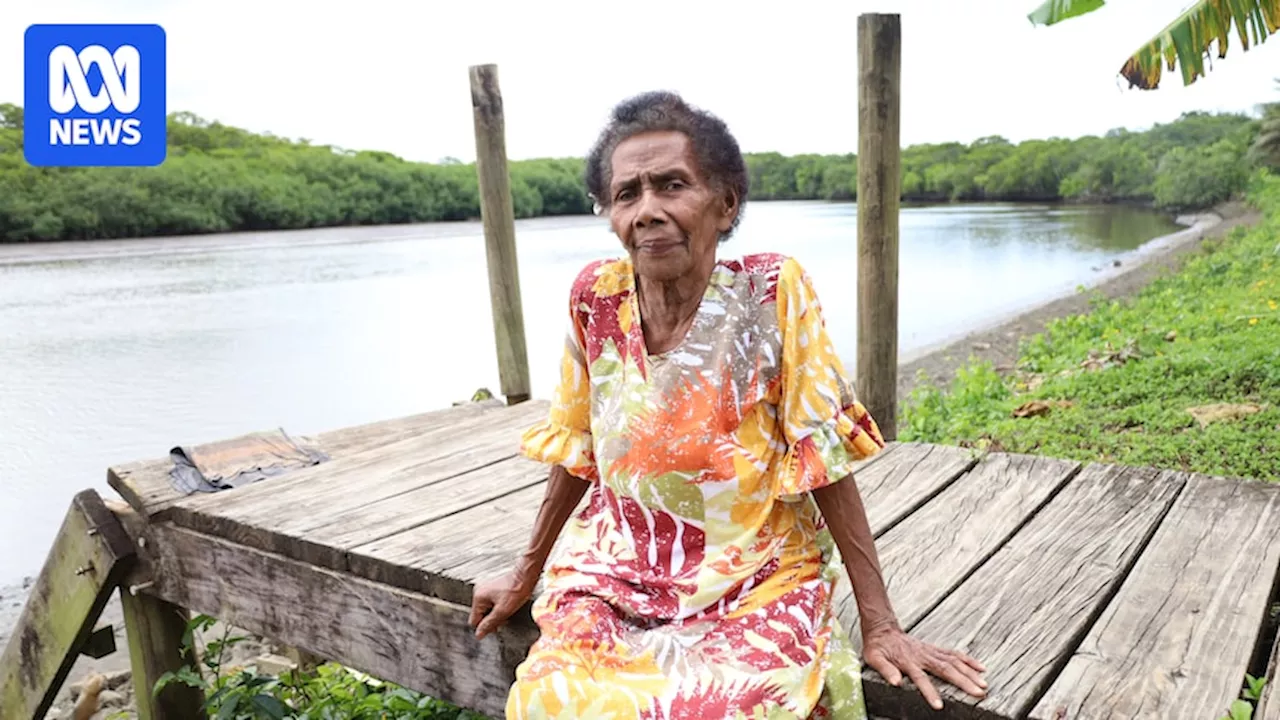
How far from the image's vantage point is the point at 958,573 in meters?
2.25

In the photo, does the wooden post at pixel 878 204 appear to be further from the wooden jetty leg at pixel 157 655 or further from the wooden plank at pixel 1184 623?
the wooden jetty leg at pixel 157 655

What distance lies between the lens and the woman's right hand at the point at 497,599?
85.4 inches

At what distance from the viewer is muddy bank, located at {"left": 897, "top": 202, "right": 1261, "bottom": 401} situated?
30.8ft

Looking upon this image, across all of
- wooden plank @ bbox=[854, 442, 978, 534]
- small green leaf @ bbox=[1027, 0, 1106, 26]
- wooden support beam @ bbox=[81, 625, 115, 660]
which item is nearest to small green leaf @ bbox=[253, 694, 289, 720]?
wooden support beam @ bbox=[81, 625, 115, 660]

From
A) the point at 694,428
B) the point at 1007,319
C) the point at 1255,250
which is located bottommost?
the point at 1007,319

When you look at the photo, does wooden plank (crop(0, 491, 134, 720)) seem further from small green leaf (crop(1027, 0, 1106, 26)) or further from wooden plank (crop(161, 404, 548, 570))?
small green leaf (crop(1027, 0, 1106, 26))

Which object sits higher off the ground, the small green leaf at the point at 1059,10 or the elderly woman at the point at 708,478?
the small green leaf at the point at 1059,10

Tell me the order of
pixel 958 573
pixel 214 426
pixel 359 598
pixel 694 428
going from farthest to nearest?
pixel 214 426 → pixel 359 598 → pixel 958 573 → pixel 694 428

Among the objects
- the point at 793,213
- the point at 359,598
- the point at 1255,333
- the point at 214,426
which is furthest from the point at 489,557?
the point at 793,213

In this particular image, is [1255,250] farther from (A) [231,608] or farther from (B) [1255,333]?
(A) [231,608]

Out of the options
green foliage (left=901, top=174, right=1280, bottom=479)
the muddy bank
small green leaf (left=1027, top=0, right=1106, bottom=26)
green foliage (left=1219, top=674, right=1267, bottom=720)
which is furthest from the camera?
the muddy bank

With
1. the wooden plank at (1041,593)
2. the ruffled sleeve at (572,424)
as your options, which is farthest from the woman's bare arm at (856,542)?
the ruffled sleeve at (572,424)

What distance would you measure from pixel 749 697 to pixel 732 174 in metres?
0.88

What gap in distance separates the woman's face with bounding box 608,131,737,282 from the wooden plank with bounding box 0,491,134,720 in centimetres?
244
